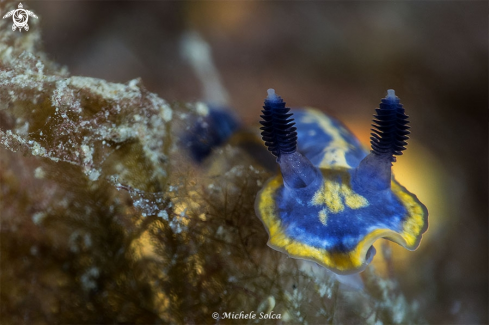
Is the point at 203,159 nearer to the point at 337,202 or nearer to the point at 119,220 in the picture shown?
the point at 119,220

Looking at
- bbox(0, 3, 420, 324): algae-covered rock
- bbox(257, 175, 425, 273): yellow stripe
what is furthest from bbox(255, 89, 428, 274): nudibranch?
bbox(0, 3, 420, 324): algae-covered rock

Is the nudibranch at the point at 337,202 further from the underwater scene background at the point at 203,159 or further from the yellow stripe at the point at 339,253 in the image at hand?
the underwater scene background at the point at 203,159

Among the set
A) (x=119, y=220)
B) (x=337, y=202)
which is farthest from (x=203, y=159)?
(x=337, y=202)

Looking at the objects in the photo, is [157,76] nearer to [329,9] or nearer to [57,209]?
[57,209]

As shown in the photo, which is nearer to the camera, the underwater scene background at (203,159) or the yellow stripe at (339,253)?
the yellow stripe at (339,253)

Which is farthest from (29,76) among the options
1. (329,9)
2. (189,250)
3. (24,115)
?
(329,9)

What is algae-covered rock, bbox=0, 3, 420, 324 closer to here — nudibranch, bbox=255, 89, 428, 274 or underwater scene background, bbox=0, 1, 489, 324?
underwater scene background, bbox=0, 1, 489, 324

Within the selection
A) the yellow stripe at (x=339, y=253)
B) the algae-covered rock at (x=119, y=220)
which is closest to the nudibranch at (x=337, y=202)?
the yellow stripe at (x=339, y=253)
